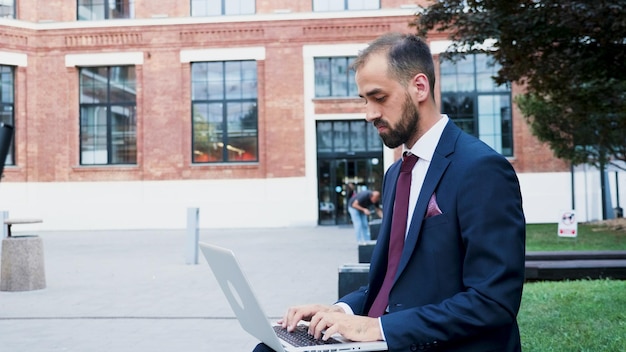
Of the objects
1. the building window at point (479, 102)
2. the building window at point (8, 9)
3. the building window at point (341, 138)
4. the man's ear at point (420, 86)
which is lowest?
the man's ear at point (420, 86)

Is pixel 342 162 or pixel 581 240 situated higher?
pixel 342 162

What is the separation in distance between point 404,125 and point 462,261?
51 centimetres

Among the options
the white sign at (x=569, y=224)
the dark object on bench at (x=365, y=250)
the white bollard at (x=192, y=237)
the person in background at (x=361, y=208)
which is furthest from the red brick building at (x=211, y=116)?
the dark object on bench at (x=365, y=250)

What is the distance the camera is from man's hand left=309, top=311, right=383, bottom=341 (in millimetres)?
2314

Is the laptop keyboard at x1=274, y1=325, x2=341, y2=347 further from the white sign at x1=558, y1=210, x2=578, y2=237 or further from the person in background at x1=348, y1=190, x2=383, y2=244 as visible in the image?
the white sign at x1=558, y1=210, x2=578, y2=237

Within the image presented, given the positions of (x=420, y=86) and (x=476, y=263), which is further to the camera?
(x=420, y=86)

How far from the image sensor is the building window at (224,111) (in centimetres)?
2916

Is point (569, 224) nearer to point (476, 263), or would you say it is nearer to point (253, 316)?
point (476, 263)

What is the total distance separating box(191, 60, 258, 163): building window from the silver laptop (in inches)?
1045

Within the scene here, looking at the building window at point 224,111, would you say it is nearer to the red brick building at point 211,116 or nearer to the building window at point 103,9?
the red brick building at point 211,116

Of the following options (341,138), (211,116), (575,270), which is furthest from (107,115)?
(575,270)

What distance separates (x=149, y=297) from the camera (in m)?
9.73

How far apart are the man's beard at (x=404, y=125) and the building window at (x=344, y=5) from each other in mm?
27342

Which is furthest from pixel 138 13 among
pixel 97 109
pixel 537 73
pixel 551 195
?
pixel 537 73
